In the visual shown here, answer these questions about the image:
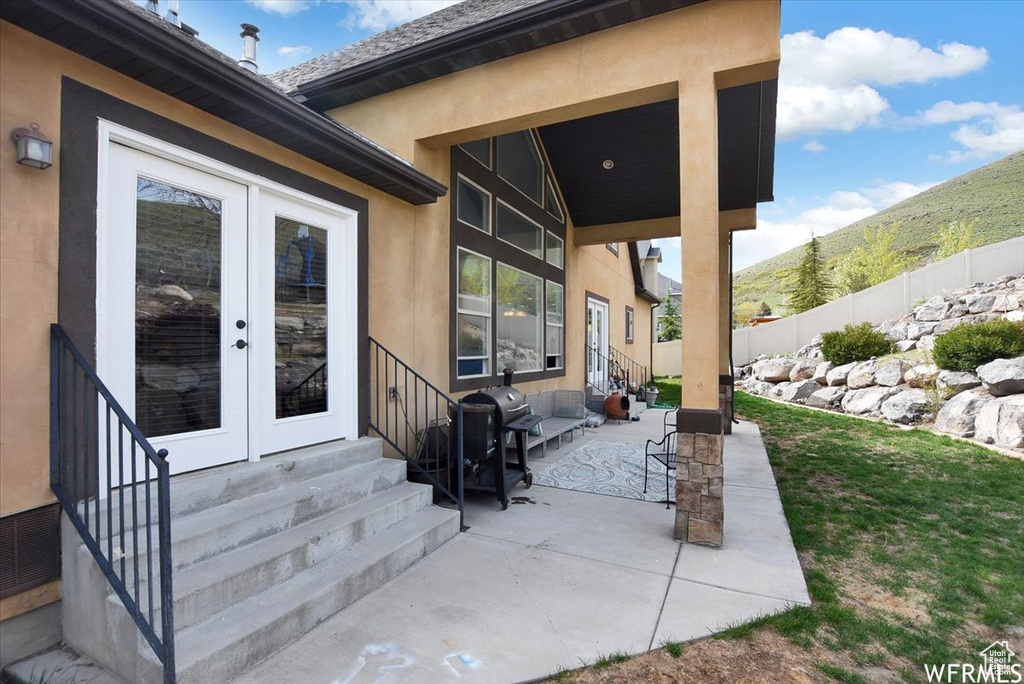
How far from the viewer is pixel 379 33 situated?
6859mm

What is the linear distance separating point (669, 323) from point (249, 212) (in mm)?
27301

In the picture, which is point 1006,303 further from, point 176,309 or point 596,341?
point 176,309

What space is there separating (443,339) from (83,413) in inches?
147

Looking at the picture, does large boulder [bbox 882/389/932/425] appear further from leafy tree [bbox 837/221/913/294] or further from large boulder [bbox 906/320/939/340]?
leafy tree [bbox 837/221/913/294]

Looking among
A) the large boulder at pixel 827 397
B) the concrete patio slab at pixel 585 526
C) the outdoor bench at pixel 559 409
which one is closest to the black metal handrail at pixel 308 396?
the concrete patio slab at pixel 585 526

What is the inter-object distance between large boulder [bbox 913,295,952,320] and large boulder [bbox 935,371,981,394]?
4.18m

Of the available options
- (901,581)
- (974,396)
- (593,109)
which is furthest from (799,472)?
(593,109)

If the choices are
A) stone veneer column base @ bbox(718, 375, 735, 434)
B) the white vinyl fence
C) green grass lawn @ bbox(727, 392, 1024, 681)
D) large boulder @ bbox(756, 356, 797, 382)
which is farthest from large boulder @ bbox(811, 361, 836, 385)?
stone veneer column base @ bbox(718, 375, 735, 434)

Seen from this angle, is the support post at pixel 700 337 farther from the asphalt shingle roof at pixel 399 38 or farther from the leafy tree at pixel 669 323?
the leafy tree at pixel 669 323

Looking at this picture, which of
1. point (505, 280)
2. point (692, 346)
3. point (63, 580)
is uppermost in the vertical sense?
point (505, 280)

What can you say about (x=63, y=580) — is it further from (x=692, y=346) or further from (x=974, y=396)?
(x=974, y=396)

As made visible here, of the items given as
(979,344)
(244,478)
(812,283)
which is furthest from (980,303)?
(812,283)
